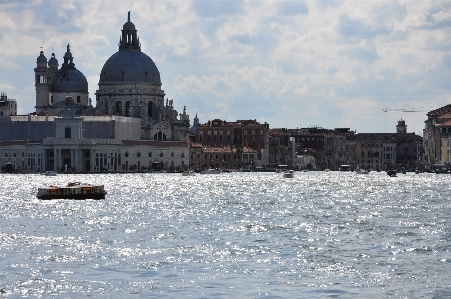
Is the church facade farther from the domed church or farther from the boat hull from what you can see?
the boat hull

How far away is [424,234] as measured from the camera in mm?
39031

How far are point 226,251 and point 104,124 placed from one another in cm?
11148

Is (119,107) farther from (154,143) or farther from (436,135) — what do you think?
(436,135)

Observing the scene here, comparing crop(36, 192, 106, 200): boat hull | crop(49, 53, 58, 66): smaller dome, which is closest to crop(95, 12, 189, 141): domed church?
crop(49, 53, 58, 66): smaller dome

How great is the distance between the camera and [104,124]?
144250 millimetres

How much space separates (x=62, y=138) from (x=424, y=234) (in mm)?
101395

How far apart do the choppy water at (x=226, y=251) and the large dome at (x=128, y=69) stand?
99988mm

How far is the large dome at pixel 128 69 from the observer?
155250 millimetres

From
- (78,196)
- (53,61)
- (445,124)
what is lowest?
(78,196)

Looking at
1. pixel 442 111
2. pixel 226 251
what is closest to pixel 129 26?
pixel 442 111

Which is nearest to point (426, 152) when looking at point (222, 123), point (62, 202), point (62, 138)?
point (222, 123)

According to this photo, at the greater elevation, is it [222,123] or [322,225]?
[222,123]

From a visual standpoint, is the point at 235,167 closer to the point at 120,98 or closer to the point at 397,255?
the point at 120,98

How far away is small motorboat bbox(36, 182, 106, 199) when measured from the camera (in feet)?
201
